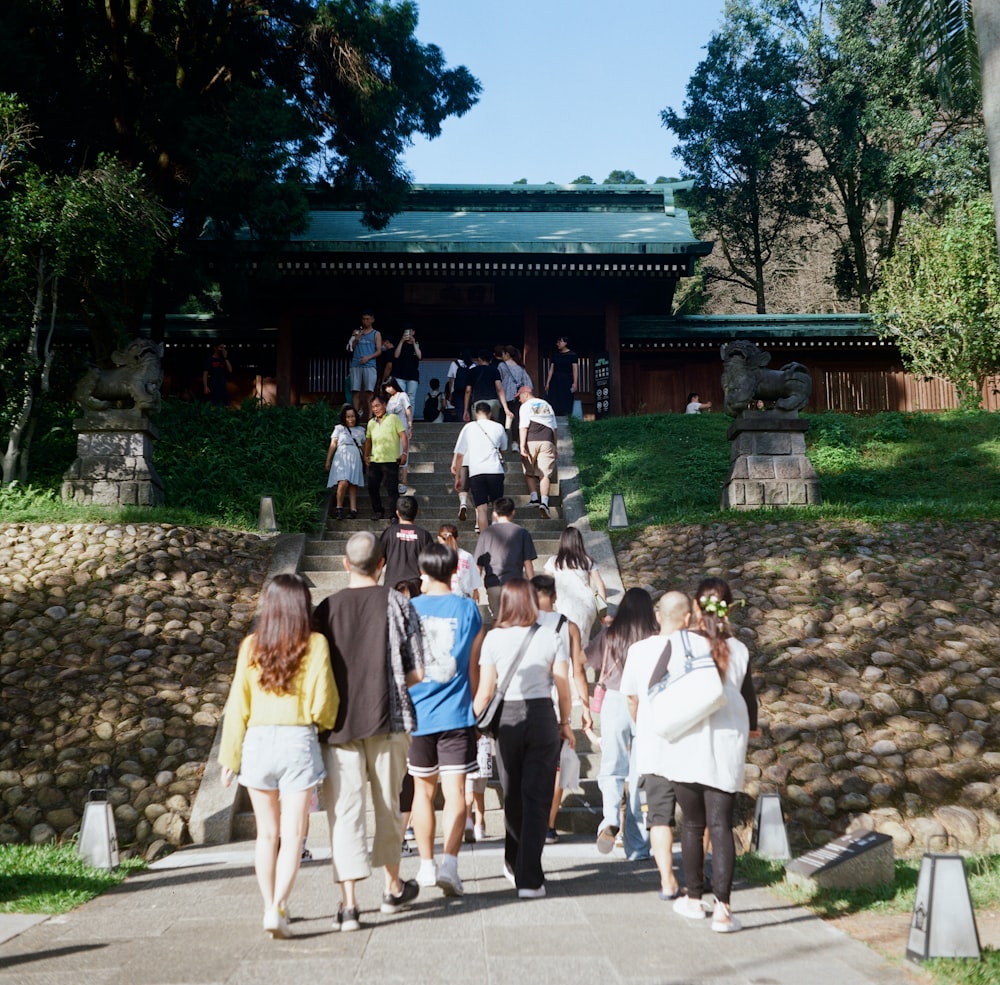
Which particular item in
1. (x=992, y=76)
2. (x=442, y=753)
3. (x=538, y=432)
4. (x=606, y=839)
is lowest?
(x=606, y=839)

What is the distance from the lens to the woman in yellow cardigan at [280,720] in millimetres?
4535

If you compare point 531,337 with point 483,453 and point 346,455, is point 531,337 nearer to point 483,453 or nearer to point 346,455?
point 346,455

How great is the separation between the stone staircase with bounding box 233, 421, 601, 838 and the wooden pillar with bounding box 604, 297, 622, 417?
14.7 ft

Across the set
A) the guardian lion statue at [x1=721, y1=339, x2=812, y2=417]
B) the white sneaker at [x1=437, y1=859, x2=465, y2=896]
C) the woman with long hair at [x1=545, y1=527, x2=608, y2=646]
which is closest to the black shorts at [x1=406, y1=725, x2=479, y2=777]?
the white sneaker at [x1=437, y1=859, x2=465, y2=896]

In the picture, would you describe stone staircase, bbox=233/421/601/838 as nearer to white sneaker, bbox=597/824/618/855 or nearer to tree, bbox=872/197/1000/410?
white sneaker, bbox=597/824/618/855

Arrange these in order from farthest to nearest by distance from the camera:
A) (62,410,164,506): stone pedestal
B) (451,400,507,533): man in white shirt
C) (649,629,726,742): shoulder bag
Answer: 1. (62,410,164,506): stone pedestal
2. (451,400,507,533): man in white shirt
3. (649,629,726,742): shoulder bag

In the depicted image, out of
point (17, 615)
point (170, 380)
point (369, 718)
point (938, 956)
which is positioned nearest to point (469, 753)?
point (369, 718)

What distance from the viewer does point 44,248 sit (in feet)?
42.2

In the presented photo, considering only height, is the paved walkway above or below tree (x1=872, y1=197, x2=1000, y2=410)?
below

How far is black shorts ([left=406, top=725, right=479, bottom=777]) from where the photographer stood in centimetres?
513

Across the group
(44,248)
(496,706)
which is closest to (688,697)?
(496,706)

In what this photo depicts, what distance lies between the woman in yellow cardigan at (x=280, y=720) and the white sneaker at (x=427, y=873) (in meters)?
0.85

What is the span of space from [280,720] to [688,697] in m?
1.88

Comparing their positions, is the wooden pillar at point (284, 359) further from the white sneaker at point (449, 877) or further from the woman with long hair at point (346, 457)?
the white sneaker at point (449, 877)
